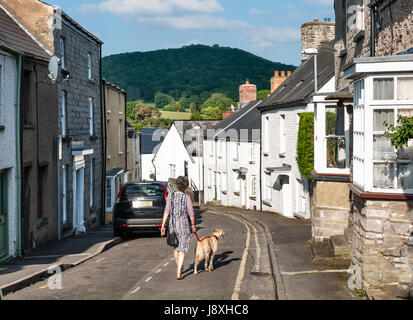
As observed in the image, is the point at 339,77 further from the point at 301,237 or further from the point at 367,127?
the point at 367,127

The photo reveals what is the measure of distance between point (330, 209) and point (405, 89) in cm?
589

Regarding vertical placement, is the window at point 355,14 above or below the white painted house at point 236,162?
above

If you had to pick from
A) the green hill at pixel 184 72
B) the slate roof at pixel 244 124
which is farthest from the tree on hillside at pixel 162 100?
the slate roof at pixel 244 124

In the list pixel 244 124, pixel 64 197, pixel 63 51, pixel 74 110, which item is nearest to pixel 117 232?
pixel 64 197

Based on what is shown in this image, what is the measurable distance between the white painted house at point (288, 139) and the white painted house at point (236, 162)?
7.98 feet

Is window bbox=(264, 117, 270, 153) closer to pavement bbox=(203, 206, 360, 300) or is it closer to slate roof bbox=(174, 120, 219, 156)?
pavement bbox=(203, 206, 360, 300)

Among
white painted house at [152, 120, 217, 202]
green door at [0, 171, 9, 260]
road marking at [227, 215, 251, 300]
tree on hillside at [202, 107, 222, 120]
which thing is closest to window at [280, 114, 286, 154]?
road marking at [227, 215, 251, 300]

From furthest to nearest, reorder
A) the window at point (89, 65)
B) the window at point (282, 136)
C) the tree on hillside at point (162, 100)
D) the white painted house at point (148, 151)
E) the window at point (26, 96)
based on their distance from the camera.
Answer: the tree on hillside at point (162, 100), the white painted house at point (148, 151), the window at point (282, 136), the window at point (89, 65), the window at point (26, 96)

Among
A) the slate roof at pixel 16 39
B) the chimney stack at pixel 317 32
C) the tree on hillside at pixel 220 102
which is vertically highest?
the tree on hillside at pixel 220 102

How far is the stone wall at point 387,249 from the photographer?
862 centimetres

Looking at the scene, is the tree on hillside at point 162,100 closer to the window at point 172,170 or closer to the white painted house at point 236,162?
the window at point 172,170

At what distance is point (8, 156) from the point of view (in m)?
13.6

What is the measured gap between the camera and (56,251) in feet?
49.8
